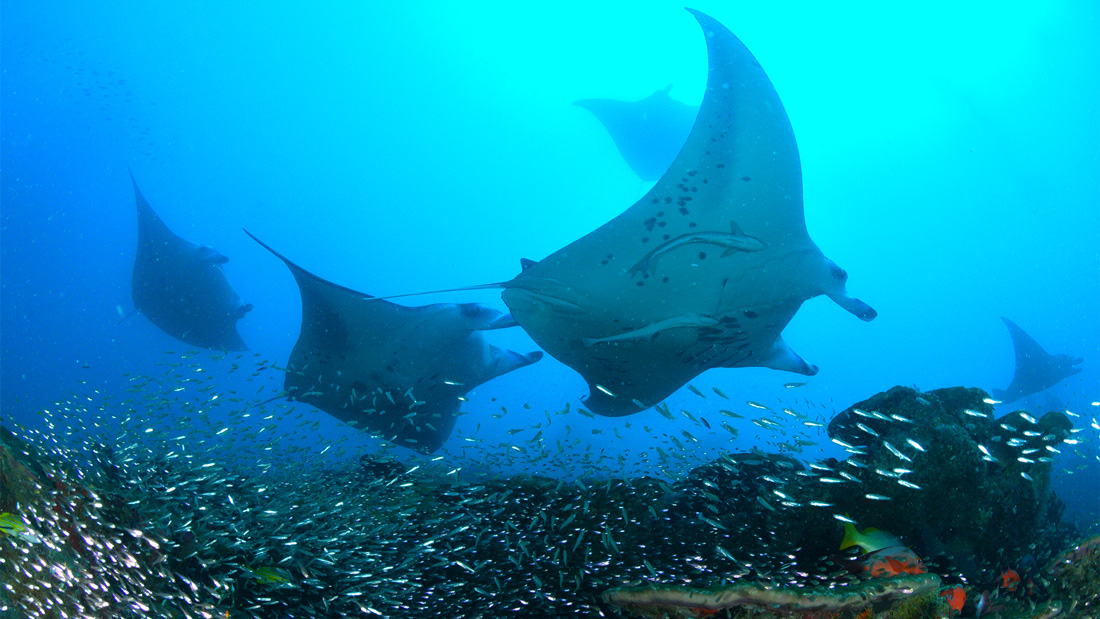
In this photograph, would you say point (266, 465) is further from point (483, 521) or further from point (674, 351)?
point (674, 351)

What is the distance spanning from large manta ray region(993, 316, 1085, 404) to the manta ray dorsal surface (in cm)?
1515

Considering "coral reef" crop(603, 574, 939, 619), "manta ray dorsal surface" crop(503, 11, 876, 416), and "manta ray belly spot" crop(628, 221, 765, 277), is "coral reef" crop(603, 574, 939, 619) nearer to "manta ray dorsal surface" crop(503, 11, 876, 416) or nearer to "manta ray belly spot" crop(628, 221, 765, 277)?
"manta ray dorsal surface" crop(503, 11, 876, 416)

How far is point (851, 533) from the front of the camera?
13.9ft

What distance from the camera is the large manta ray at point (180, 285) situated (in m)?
9.91

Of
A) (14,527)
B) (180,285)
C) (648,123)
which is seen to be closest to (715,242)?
(14,527)

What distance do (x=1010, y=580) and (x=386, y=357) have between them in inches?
252

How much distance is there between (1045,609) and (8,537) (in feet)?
22.6

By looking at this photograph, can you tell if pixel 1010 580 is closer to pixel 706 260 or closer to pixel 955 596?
pixel 955 596

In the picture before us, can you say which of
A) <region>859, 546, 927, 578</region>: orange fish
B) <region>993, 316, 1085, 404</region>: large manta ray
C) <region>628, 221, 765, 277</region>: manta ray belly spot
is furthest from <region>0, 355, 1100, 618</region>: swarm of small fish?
<region>993, 316, 1085, 404</region>: large manta ray

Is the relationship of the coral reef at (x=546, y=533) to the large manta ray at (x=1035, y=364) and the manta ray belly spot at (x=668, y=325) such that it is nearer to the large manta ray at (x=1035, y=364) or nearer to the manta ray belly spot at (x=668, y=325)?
the manta ray belly spot at (x=668, y=325)

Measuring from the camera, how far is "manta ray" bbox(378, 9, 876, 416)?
3.78 meters

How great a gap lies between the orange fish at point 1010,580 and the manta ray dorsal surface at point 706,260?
256 cm

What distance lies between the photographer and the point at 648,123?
1441 centimetres

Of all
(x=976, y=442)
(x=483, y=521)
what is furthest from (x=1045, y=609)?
(x=483, y=521)
